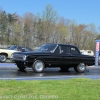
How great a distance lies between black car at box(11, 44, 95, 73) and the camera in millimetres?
14328

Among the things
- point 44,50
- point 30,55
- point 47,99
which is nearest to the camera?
point 47,99

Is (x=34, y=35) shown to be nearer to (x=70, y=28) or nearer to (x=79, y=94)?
(x=70, y=28)

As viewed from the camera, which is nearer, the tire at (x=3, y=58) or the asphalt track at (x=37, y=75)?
the asphalt track at (x=37, y=75)

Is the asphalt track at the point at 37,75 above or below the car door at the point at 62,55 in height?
below

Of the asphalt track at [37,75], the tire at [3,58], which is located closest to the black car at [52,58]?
the asphalt track at [37,75]

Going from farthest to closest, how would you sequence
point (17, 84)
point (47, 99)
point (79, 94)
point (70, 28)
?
1. point (70, 28)
2. point (17, 84)
3. point (79, 94)
4. point (47, 99)

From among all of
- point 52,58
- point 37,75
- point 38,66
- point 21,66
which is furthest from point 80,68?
point 37,75

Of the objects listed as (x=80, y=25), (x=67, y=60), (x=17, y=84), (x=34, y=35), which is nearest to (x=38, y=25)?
(x=34, y=35)

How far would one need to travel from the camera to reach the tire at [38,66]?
14.3 m

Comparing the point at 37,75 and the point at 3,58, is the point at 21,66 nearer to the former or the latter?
the point at 37,75

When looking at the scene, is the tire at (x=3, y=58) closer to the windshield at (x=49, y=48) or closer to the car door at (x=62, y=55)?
the windshield at (x=49, y=48)

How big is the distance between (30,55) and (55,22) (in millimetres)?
67141

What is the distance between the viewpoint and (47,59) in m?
14.8

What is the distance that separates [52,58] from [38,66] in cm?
104
